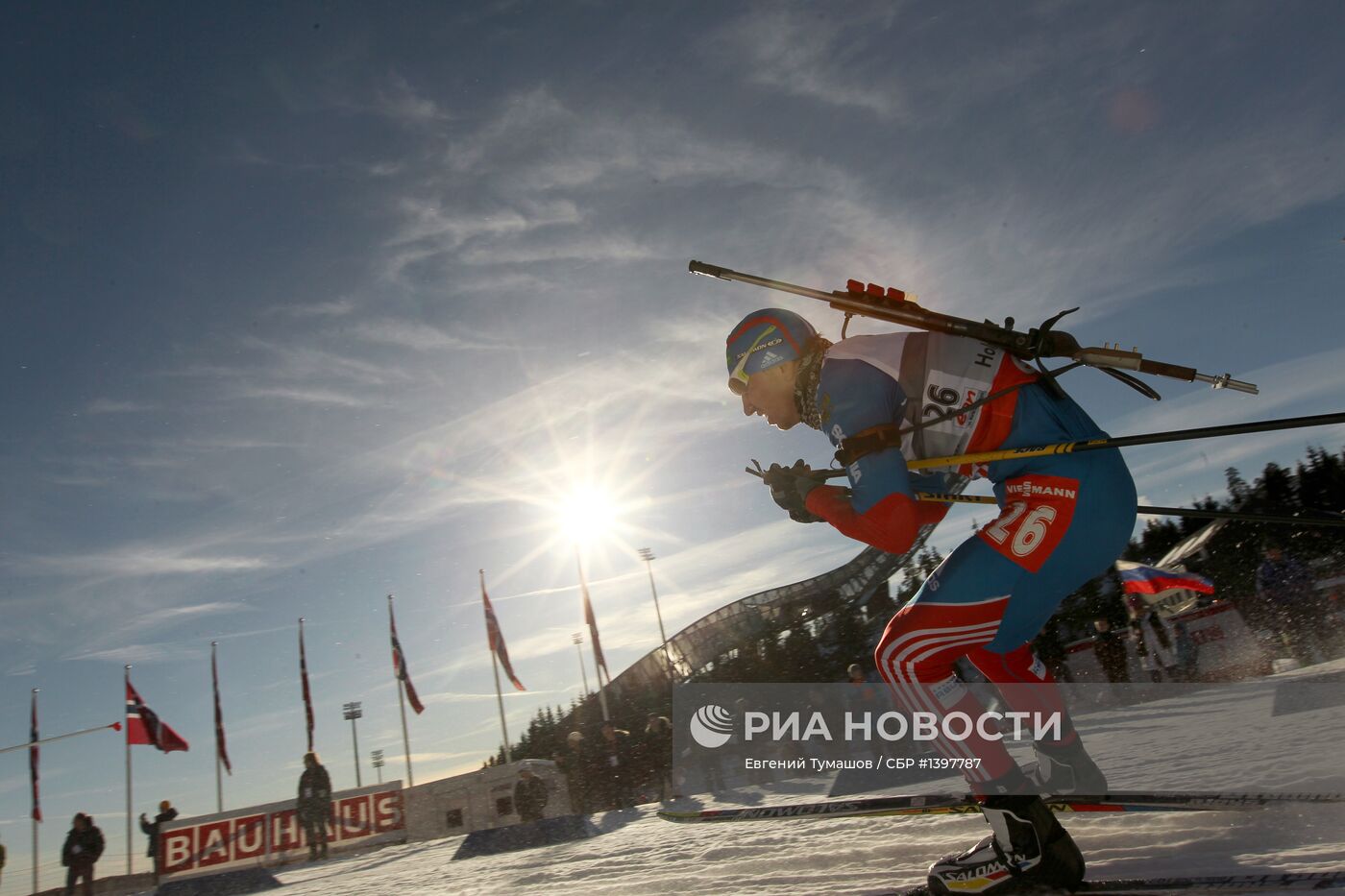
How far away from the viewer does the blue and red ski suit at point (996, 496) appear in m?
3.14

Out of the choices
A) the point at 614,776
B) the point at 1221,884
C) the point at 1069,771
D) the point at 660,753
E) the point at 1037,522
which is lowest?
the point at 614,776

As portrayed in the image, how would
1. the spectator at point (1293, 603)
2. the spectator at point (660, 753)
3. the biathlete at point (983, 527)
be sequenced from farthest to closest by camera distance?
the spectator at point (660, 753), the spectator at point (1293, 603), the biathlete at point (983, 527)

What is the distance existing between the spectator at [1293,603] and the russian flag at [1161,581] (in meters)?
3.58

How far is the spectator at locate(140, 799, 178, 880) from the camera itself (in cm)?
1811

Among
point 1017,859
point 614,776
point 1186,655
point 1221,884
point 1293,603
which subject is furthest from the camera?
point 614,776

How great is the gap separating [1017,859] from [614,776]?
1625 cm

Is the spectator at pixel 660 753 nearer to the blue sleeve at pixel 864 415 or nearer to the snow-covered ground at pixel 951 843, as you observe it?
the snow-covered ground at pixel 951 843

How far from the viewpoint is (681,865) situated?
4.63 metres

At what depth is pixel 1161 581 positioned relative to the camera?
1850cm

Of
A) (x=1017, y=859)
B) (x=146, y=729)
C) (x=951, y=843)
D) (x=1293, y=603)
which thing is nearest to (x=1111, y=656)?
(x=1293, y=603)

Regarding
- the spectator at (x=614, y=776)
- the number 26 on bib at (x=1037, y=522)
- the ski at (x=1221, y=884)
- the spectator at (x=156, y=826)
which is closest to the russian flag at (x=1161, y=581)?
the spectator at (x=614, y=776)

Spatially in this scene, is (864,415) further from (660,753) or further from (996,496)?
(660,753)

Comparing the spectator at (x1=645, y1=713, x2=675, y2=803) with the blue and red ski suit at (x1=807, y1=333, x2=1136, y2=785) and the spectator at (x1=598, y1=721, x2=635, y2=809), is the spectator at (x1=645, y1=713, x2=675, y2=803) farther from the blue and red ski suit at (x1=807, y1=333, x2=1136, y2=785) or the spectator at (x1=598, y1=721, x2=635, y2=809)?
the blue and red ski suit at (x1=807, y1=333, x2=1136, y2=785)

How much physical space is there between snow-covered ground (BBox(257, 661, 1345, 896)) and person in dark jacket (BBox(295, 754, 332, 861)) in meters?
10.9
